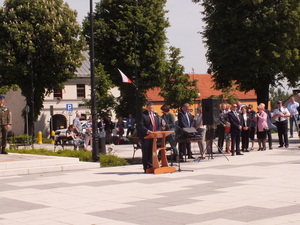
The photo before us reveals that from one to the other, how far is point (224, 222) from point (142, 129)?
7.51 m

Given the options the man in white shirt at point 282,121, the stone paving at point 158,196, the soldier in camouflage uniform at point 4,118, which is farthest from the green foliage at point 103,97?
the stone paving at point 158,196

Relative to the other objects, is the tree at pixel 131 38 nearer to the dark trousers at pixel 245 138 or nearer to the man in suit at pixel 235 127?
the dark trousers at pixel 245 138

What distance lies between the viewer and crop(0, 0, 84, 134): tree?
4647cm

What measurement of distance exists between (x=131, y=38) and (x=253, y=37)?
45.3 feet

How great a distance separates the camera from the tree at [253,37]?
124ft

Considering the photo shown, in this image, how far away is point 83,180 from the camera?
49.1 ft

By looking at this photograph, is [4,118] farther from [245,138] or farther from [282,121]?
[282,121]

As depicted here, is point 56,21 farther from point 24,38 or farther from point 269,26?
point 269,26

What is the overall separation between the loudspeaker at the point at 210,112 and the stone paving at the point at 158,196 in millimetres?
2138

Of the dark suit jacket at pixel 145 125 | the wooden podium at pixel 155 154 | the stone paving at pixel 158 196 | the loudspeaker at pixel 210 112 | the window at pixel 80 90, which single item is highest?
the window at pixel 80 90

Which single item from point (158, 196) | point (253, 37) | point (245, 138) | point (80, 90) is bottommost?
point (158, 196)

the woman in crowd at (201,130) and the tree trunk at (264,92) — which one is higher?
the tree trunk at (264,92)

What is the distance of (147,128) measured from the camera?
1611 cm

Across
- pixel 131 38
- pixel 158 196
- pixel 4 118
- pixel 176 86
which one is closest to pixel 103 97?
pixel 131 38
